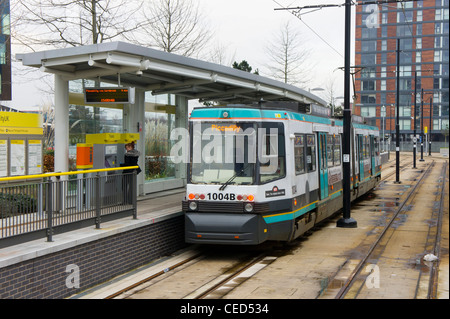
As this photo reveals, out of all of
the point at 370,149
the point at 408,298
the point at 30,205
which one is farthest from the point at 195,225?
the point at 370,149

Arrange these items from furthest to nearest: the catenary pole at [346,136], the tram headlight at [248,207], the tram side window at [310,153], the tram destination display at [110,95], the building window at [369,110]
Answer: the building window at [369,110]
the catenary pole at [346,136]
the tram side window at [310,153]
the tram destination display at [110,95]
the tram headlight at [248,207]

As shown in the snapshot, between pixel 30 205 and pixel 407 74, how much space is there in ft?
298

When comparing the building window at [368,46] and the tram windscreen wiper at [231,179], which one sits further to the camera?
the building window at [368,46]

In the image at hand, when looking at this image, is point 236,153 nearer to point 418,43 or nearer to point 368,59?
point 418,43

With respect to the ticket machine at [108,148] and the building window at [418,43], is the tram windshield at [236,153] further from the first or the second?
the building window at [418,43]

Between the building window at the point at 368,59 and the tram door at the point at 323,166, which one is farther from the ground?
the building window at the point at 368,59

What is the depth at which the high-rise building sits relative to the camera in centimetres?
8862

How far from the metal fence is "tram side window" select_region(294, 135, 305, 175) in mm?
3420

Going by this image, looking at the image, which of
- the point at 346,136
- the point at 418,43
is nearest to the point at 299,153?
the point at 346,136

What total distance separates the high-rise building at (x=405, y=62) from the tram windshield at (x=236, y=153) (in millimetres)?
78013

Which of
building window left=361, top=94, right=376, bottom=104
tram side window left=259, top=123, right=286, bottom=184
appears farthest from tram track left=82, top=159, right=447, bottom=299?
building window left=361, top=94, right=376, bottom=104

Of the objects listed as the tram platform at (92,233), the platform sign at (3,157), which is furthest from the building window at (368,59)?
the platform sign at (3,157)

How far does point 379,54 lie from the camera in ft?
308

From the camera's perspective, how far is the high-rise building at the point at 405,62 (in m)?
88.6
